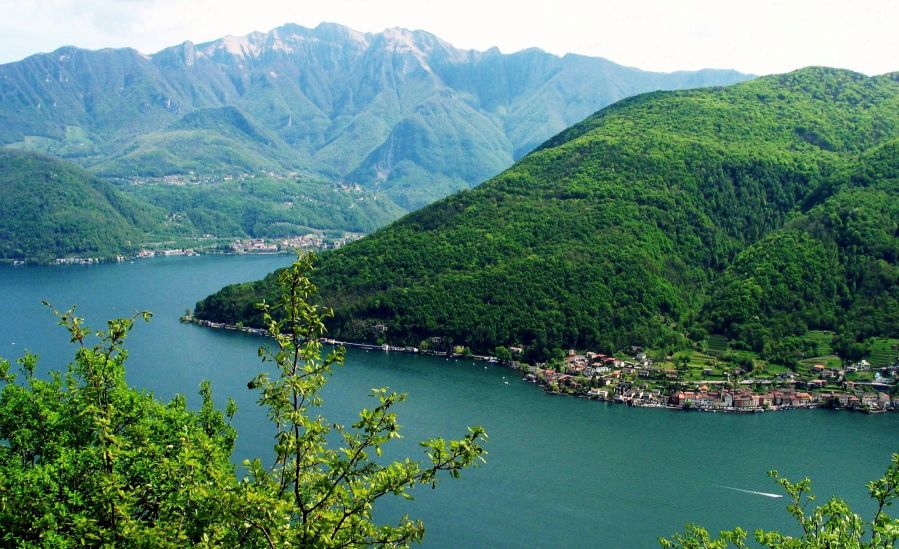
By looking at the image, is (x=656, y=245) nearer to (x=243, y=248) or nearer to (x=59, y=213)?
(x=243, y=248)

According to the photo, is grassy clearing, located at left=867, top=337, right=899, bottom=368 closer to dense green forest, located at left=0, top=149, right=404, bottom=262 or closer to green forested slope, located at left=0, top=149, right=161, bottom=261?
dense green forest, located at left=0, top=149, right=404, bottom=262

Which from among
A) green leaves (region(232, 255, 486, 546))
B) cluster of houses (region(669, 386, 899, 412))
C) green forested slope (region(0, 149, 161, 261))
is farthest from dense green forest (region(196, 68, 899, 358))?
green forested slope (region(0, 149, 161, 261))

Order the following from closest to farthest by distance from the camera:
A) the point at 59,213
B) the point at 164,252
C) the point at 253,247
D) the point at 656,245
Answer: the point at 656,245 < the point at 164,252 < the point at 59,213 < the point at 253,247

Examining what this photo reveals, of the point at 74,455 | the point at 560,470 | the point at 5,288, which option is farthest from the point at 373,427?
the point at 5,288

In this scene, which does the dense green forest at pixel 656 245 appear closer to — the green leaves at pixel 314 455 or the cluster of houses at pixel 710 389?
the cluster of houses at pixel 710 389

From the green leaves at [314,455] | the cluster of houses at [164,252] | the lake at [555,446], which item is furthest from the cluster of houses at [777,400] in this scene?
the cluster of houses at [164,252]

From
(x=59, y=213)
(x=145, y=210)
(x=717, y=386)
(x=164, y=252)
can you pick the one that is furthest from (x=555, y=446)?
(x=145, y=210)
